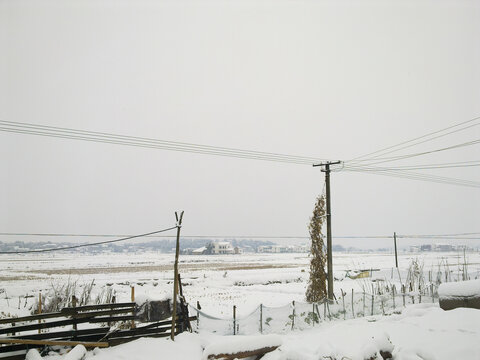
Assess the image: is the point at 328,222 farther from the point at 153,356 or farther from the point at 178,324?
the point at 153,356

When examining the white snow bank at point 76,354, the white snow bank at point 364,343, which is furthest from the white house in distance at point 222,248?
the white snow bank at point 76,354

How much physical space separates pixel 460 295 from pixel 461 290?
0.69 ft

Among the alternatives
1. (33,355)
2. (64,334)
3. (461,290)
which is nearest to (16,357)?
(33,355)

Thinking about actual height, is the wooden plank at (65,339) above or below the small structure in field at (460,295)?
below

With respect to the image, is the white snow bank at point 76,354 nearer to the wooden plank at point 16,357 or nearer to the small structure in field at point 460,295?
the wooden plank at point 16,357

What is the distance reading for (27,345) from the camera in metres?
9.78

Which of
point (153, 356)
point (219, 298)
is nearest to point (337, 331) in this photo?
point (153, 356)

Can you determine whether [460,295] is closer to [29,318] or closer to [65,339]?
[65,339]

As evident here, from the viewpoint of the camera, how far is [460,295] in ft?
42.1

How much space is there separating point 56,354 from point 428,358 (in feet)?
34.9

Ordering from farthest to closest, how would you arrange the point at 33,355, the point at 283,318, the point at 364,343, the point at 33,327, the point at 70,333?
the point at 283,318, the point at 70,333, the point at 33,327, the point at 33,355, the point at 364,343

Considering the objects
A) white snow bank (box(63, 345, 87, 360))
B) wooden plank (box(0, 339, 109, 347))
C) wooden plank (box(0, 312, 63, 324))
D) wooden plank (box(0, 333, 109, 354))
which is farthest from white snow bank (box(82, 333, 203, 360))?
wooden plank (box(0, 312, 63, 324))

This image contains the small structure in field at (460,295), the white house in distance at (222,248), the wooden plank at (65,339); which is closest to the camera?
the wooden plank at (65,339)

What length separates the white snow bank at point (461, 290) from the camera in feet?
41.3
